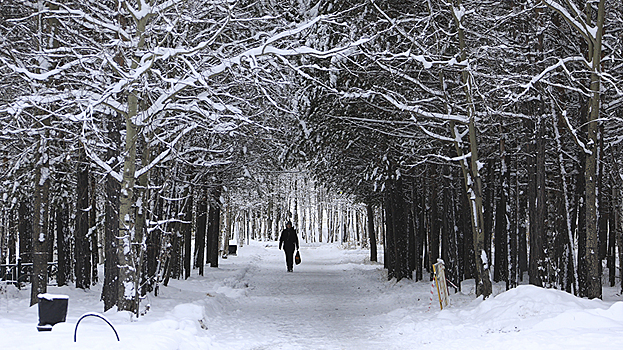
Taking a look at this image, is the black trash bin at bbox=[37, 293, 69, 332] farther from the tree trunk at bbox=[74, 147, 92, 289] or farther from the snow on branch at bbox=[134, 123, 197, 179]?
the tree trunk at bbox=[74, 147, 92, 289]

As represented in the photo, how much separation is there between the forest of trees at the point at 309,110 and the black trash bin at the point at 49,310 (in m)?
1.86

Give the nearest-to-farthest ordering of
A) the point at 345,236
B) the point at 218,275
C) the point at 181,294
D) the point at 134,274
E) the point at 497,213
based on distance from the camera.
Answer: the point at 134,274 < the point at 181,294 < the point at 497,213 < the point at 218,275 < the point at 345,236

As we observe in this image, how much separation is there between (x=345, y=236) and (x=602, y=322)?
59684 millimetres

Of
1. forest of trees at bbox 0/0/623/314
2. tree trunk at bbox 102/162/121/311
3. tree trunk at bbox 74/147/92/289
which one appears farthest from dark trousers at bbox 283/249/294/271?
tree trunk at bbox 102/162/121/311

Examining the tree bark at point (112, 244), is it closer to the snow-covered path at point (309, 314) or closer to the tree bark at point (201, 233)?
the snow-covered path at point (309, 314)

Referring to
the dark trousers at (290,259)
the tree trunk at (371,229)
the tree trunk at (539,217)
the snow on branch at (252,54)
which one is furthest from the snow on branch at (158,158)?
the tree trunk at (371,229)

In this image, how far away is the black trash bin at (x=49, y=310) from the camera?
7.02 m

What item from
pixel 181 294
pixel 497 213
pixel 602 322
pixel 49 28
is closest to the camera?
pixel 602 322

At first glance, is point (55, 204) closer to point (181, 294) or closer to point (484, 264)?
point (181, 294)

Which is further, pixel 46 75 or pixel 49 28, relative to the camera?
pixel 49 28

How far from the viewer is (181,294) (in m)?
13.5

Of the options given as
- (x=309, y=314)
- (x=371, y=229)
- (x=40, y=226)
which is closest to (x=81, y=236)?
(x=40, y=226)

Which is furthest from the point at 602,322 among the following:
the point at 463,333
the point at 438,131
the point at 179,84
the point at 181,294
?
the point at 181,294

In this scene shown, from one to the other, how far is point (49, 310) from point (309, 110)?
9541 millimetres
